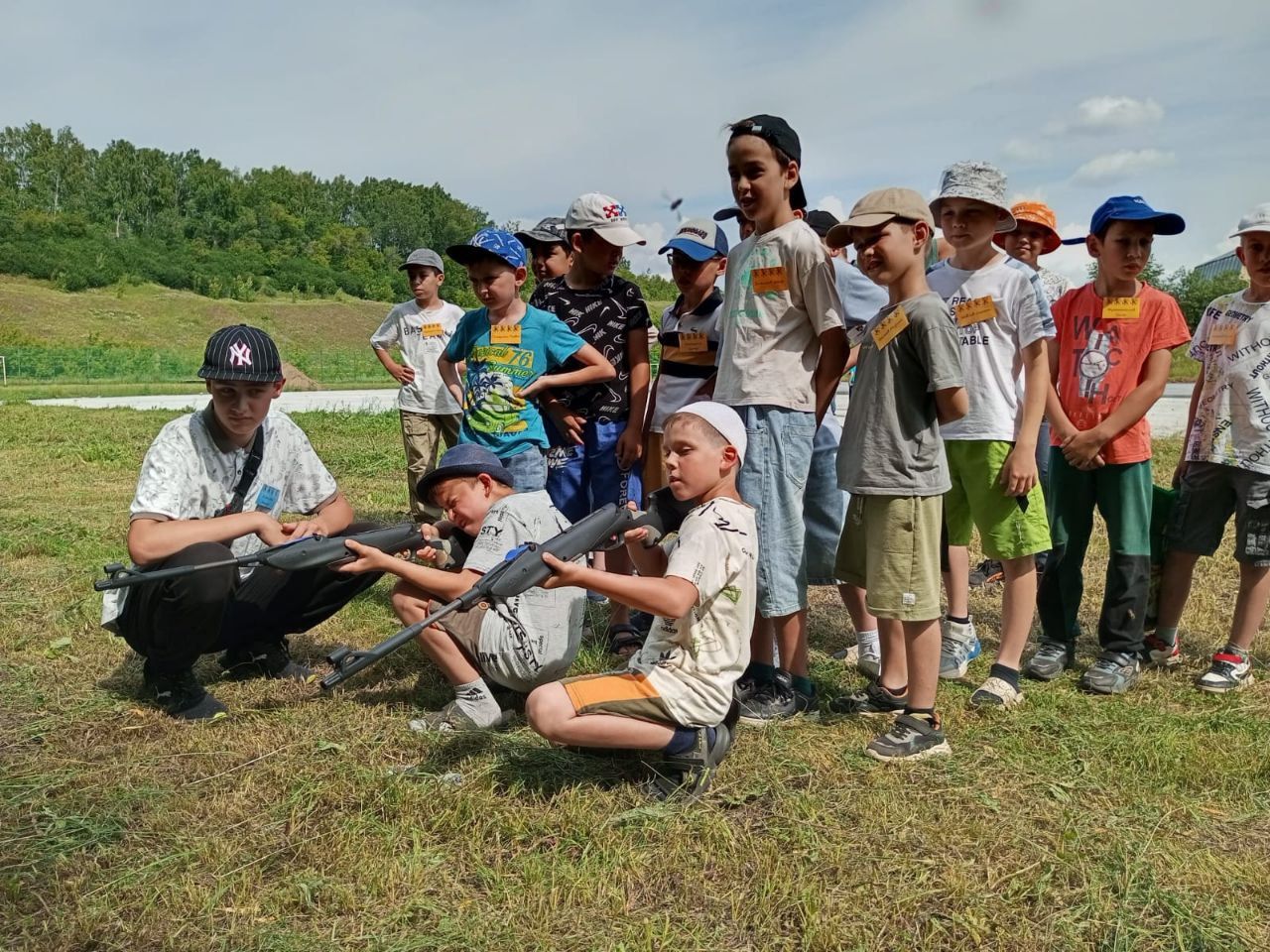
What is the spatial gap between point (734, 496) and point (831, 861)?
3.52ft

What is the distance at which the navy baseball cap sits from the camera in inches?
136

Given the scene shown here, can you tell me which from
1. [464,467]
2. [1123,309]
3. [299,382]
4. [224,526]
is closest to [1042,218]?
[1123,309]

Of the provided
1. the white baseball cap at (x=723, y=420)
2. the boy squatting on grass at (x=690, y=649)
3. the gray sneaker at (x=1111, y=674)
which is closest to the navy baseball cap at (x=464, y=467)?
the boy squatting on grass at (x=690, y=649)

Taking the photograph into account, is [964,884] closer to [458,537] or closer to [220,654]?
[458,537]

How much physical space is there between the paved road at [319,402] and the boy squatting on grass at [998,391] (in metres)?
12.6

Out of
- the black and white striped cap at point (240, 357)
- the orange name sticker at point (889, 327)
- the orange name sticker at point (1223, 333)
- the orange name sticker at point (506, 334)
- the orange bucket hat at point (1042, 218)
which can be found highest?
the orange bucket hat at point (1042, 218)

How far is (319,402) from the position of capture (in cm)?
2088

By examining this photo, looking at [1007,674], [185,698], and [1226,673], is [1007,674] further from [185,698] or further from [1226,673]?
[185,698]

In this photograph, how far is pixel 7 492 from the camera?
8.28 metres

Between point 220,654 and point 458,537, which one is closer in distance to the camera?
point 458,537

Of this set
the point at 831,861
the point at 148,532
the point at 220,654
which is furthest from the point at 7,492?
the point at 831,861

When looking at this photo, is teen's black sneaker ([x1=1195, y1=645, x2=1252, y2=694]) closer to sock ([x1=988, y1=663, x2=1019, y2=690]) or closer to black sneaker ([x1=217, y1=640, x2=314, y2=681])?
sock ([x1=988, y1=663, x2=1019, y2=690])

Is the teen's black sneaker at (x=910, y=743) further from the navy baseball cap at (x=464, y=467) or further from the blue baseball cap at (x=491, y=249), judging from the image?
the blue baseball cap at (x=491, y=249)

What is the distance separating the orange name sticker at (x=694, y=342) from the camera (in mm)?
4277
